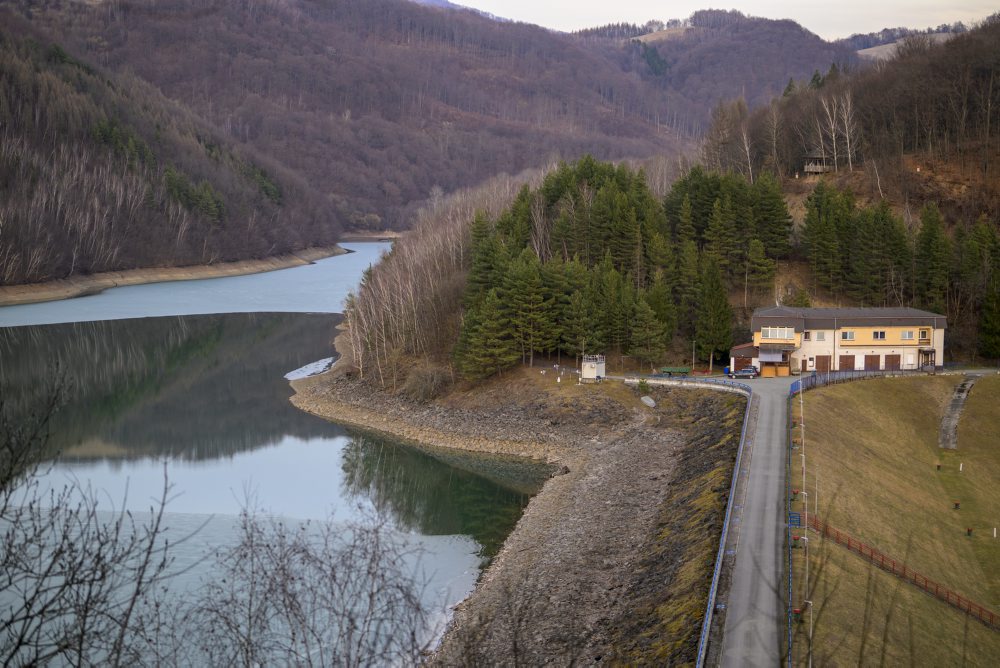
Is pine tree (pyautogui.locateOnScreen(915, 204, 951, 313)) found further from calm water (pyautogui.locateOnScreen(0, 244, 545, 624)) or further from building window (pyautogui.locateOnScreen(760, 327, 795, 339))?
calm water (pyautogui.locateOnScreen(0, 244, 545, 624))

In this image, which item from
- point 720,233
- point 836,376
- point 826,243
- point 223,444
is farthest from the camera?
point 720,233

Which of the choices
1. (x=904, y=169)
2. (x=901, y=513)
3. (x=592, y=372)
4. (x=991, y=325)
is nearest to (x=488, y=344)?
(x=592, y=372)

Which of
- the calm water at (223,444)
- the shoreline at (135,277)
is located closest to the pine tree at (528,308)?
the calm water at (223,444)

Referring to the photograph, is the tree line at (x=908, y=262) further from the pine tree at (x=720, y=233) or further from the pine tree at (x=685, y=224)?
the pine tree at (x=685, y=224)

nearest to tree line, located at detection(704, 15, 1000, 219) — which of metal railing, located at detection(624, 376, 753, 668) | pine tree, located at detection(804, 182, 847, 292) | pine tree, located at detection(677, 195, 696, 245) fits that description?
pine tree, located at detection(804, 182, 847, 292)

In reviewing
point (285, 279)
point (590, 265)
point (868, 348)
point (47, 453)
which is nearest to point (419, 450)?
point (47, 453)

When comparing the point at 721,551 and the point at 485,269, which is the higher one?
the point at 485,269

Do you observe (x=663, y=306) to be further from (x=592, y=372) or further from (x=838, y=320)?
(x=838, y=320)
